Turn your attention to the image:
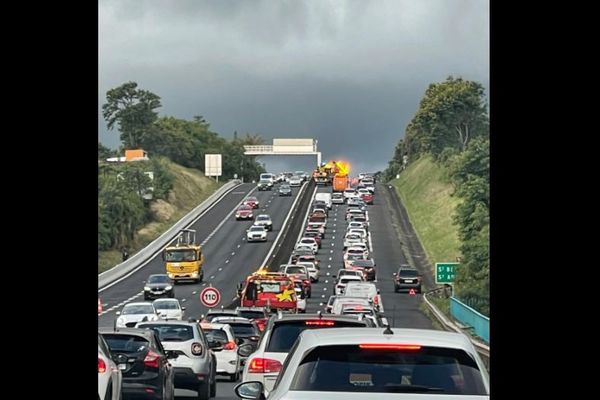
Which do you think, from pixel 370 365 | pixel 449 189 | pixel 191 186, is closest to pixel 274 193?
pixel 191 186

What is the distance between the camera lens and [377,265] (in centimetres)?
9269

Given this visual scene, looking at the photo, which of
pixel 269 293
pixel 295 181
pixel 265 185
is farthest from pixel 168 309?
pixel 295 181

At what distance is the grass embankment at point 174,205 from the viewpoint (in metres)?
104

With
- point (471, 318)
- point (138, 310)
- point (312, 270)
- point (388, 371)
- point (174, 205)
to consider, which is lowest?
point (471, 318)

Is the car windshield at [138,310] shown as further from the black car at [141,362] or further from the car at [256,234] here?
the car at [256,234]

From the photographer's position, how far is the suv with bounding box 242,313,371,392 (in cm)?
1695

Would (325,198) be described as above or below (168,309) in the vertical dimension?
above

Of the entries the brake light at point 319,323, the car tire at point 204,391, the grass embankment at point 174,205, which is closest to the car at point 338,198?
the grass embankment at point 174,205

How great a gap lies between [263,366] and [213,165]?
12994cm

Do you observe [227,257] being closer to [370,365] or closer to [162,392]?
[162,392]

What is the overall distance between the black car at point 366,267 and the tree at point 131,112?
7905 cm

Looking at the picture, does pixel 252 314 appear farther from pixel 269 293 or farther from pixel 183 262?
pixel 183 262

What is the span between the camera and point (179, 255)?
78.8m
